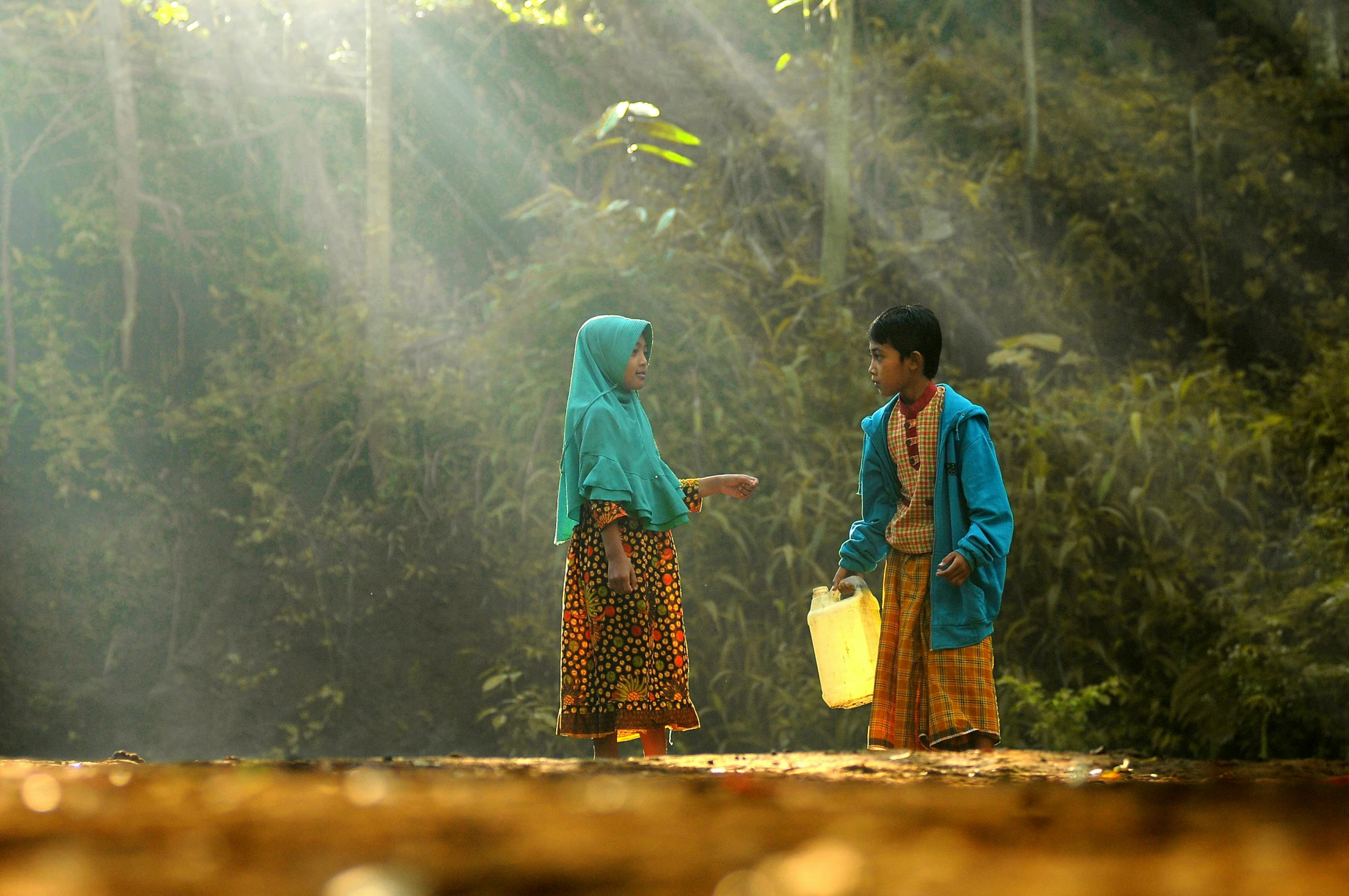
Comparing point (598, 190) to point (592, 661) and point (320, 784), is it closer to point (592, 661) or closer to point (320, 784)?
point (592, 661)

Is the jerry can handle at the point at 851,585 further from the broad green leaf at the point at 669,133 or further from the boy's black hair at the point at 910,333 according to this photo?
the broad green leaf at the point at 669,133

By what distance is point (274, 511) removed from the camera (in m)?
6.72

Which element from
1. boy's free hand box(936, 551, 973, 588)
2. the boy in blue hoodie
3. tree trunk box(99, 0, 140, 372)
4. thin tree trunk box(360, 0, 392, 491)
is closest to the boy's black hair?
the boy in blue hoodie

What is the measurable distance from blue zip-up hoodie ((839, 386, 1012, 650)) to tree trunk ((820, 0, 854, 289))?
3.43 meters

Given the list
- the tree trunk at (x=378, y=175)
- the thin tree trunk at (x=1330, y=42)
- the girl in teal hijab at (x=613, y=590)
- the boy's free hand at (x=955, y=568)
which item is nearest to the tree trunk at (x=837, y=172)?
the tree trunk at (x=378, y=175)

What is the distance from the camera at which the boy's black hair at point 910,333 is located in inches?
137

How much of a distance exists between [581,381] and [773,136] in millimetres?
4746

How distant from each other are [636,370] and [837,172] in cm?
336

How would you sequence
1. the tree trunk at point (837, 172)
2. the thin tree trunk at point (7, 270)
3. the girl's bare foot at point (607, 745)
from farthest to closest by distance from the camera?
the thin tree trunk at point (7, 270), the tree trunk at point (837, 172), the girl's bare foot at point (607, 745)

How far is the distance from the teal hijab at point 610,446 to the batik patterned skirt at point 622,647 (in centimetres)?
8

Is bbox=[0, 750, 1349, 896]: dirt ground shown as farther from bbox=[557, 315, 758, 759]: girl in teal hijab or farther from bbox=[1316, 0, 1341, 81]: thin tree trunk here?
bbox=[1316, 0, 1341, 81]: thin tree trunk

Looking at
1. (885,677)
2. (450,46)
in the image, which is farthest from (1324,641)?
(450,46)

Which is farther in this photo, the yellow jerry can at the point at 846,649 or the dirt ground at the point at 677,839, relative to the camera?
the yellow jerry can at the point at 846,649

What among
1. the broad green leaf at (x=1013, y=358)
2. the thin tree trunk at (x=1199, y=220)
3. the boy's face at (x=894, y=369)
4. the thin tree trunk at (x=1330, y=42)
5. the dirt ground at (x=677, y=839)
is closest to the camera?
the dirt ground at (x=677, y=839)
